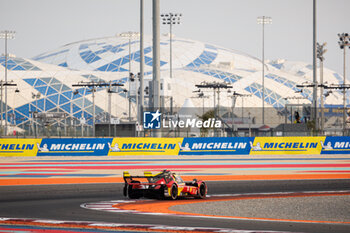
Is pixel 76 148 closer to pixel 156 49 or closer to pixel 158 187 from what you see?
pixel 156 49

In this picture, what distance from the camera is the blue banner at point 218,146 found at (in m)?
43.1

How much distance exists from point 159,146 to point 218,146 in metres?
4.39

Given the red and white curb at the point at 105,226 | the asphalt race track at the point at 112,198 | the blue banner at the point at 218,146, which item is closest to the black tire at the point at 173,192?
the asphalt race track at the point at 112,198

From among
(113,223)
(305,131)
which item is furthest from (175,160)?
(113,223)

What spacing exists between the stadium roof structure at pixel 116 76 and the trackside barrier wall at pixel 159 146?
160 ft

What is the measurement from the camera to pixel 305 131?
4831cm

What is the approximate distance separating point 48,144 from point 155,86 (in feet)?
37.0

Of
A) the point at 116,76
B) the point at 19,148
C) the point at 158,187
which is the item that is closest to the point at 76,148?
the point at 19,148

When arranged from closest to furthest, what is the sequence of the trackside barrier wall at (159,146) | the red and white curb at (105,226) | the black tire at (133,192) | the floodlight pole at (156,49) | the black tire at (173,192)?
the red and white curb at (105,226) < the black tire at (133,192) < the black tire at (173,192) < the floodlight pole at (156,49) < the trackside barrier wall at (159,146)

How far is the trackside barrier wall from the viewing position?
42188 mm

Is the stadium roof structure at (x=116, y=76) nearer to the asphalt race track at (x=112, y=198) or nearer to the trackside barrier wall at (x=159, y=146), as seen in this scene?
the trackside barrier wall at (x=159, y=146)

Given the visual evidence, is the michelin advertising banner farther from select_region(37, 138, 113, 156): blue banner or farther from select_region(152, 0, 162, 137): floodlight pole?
select_region(152, 0, 162, 137): floodlight pole

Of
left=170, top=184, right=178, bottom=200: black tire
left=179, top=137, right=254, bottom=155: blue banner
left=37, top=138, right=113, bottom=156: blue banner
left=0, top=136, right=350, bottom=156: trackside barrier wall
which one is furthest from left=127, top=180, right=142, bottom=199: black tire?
left=179, top=137, right=254, bottom=155: blue banner

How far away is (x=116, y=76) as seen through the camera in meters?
129
